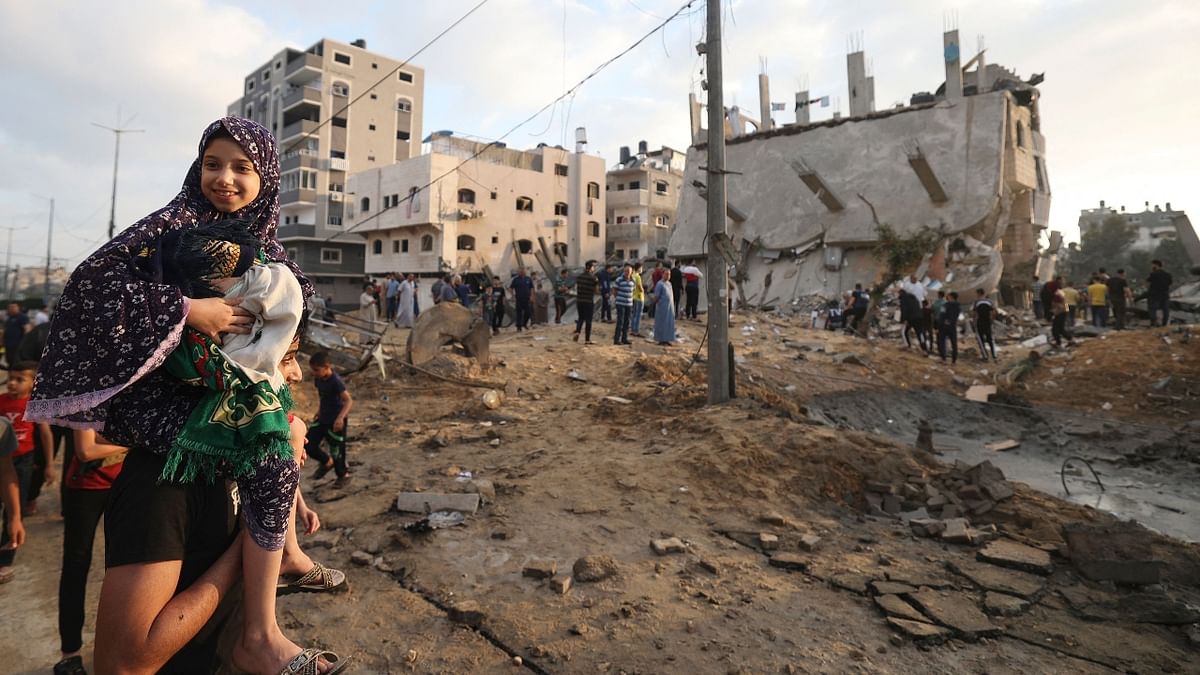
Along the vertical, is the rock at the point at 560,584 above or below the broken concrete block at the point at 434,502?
below

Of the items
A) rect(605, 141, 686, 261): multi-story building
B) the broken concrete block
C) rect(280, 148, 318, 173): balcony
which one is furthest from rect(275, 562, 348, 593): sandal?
rect(280, 148, 318, 173): balcony

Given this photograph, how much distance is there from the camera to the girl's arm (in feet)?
8.15

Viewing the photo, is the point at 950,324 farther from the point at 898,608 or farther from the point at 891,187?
the point at 898,608

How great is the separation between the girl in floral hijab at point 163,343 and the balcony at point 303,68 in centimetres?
4210

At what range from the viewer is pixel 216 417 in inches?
50.2

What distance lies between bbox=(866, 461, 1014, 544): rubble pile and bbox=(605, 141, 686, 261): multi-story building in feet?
113

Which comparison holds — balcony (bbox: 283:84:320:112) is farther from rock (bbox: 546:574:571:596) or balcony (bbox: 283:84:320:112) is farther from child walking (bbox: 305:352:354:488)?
rock (bbox: 546:574:571:596)

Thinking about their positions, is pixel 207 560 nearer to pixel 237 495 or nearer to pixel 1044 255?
pixel 237 495

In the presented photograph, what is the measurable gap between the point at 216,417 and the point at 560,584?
7.15 feet

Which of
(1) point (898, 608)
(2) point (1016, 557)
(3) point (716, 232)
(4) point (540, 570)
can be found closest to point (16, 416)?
(4) point (540, 570)

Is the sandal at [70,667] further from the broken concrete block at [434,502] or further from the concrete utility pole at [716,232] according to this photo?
the concrete utility pole at [716,232]

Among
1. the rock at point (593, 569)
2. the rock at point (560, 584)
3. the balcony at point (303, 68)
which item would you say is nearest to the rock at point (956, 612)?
the rock at point (593, 569)

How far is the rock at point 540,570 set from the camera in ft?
10.5

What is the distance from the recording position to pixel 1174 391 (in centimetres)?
921
